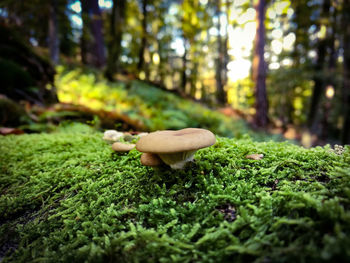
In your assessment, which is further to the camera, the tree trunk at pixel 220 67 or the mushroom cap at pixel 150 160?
the tree trunk at pixel 220 67

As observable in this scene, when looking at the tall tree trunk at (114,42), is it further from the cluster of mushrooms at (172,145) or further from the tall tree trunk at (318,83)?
the tall tree trunk at (318,83)

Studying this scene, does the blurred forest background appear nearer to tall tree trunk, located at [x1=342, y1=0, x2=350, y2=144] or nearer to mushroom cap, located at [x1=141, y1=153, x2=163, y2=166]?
tall tree trunk, located at [x1=342, y1=0, x2=350, y2=144]

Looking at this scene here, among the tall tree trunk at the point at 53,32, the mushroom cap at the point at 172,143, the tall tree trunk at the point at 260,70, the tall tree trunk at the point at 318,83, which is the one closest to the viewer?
the mushroom cap at the point at 172,143

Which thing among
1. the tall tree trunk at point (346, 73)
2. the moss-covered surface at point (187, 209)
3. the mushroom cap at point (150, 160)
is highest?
the tall tree trunk at point (346, 73)

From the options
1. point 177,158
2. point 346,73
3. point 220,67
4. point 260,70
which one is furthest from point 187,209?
point 220,67

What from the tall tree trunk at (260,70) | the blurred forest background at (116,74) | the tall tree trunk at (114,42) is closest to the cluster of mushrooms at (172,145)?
the blurred forest background at (116,74)

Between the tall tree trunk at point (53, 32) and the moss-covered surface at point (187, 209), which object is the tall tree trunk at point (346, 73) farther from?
the tall tree trunk at point (53, 32)

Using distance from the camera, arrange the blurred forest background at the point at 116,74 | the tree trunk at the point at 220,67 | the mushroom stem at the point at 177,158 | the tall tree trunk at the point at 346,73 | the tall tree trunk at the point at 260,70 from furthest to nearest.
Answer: the tree trunk at the point at 220,67, the tall tree trunk at the point at 260,70, the tall tree trunk at the point at 346,73, the blurred forest background at the point at 116,74, the mushroom stem at the point at 177,158

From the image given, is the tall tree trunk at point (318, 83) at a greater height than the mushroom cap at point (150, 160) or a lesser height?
greater
